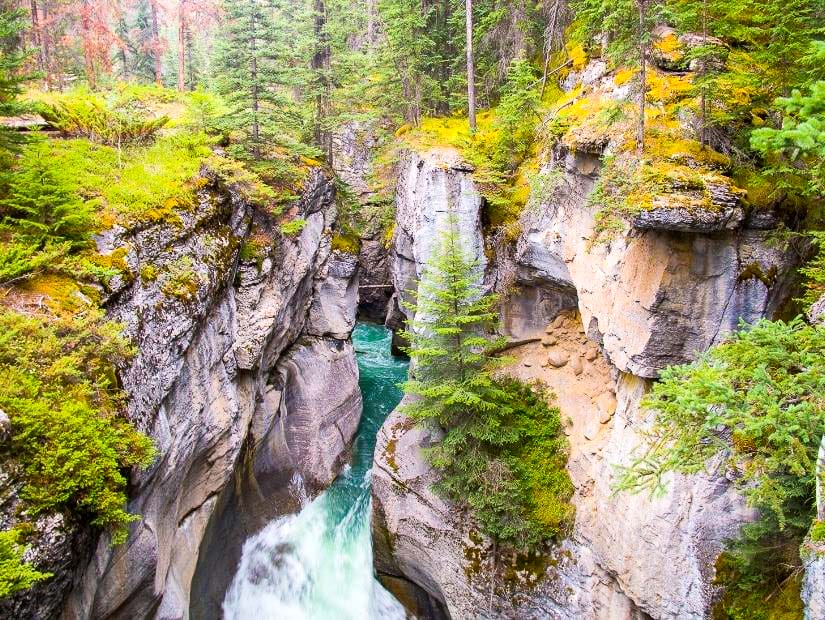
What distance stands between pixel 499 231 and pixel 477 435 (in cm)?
693

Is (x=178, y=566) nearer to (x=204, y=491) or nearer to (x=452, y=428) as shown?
(x=204, y=491)

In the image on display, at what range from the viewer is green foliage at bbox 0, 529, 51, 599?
15.6 feet

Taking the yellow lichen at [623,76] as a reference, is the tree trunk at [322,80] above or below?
above

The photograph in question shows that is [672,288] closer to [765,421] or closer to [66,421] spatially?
[765,421]

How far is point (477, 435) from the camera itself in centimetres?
1134

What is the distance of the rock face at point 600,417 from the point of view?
30.0 feet

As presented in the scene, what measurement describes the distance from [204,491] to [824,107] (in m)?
13.6

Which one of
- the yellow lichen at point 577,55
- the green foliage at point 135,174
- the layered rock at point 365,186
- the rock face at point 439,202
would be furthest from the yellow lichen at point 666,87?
the layered rock at point 365,186

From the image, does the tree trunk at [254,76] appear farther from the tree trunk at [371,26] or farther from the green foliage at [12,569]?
the tree trunk at [371,26]

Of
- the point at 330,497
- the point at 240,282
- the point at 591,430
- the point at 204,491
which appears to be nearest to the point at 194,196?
the point at 240,282

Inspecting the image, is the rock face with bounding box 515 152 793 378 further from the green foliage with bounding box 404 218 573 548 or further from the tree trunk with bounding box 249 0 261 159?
the tree trunk with bounding box 249 0 261 159

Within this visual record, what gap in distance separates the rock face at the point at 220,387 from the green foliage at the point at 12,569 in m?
1.97

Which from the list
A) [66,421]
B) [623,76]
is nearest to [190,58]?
[623,76]

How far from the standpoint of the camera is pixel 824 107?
3773 mm
